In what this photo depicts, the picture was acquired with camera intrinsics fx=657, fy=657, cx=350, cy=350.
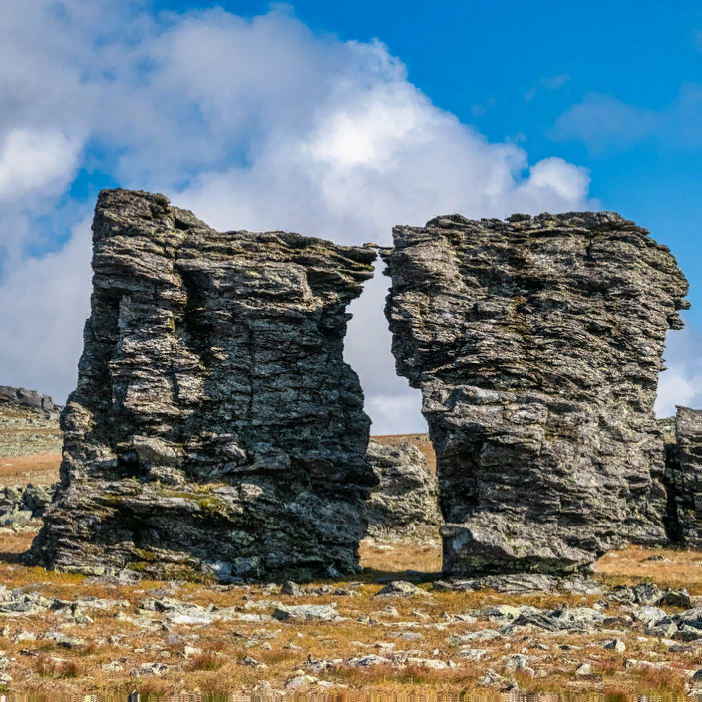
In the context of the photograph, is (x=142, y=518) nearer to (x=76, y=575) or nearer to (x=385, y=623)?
(x=76, y=575)

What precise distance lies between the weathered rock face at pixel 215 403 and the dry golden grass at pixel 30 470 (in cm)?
5203

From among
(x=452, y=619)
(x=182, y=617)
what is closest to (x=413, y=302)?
(x=452, y=619)

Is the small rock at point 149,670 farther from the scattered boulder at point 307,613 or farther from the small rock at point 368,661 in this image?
the scattered boulder at point 307,613

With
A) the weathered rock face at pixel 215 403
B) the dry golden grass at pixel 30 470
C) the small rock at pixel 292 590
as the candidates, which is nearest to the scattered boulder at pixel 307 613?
the small rock at pixel 292 590

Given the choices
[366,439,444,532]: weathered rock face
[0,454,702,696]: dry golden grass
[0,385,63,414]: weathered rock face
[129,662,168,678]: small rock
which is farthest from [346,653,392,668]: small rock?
[0,385,63,414]: weathered rock face

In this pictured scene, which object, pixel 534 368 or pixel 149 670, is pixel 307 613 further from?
pixel 534 368

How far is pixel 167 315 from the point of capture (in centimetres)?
4125

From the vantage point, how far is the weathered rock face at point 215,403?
37.5 meters

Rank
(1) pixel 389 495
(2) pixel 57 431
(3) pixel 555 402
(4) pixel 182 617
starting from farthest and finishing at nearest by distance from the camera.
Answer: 1. (2) pixel 57 431
2. (1) pixel 389 495
3. (3) pixel 555 402
4. (4) pixel 182 617

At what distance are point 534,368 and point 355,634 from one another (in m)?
19.1

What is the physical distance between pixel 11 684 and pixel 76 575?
2273 cm

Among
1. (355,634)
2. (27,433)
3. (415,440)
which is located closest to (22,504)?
(355,634)

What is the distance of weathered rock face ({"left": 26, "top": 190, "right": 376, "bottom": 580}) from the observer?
3747 cm

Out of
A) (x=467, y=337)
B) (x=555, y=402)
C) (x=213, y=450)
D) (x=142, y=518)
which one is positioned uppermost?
(x=467, y=337)
